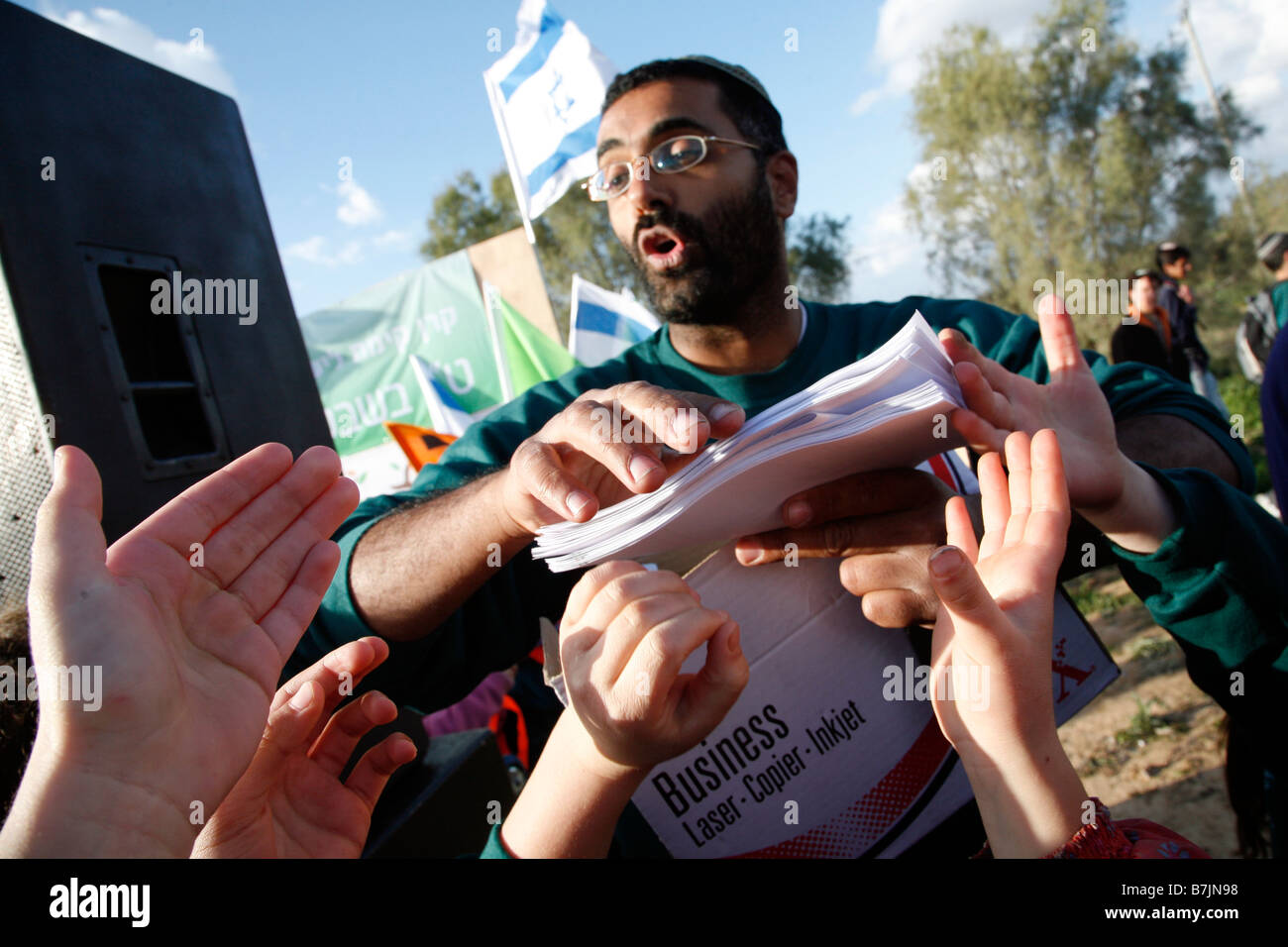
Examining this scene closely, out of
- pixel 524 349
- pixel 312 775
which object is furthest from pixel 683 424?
pixel 524 349

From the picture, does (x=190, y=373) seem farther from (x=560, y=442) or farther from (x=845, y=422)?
(x=845, y=422)

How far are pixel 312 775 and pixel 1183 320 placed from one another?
800 cm

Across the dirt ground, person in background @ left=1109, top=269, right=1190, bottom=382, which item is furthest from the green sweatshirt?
person in background @ left=1109, top=269, right=1190, bottom=382

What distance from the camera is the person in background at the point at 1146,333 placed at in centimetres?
609

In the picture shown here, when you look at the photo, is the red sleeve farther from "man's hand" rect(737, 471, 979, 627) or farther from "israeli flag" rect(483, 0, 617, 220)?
"israeli flag" rect(483, 0, 617, 220)

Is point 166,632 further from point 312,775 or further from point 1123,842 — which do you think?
point 1123,842

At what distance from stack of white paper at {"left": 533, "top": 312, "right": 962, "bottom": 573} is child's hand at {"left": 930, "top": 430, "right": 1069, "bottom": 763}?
6.0 inches

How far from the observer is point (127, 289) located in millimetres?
2027

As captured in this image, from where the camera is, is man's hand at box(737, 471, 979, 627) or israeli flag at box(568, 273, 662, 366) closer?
man's hand at box(737, 471, 979, 627)

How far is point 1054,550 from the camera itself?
886 mm

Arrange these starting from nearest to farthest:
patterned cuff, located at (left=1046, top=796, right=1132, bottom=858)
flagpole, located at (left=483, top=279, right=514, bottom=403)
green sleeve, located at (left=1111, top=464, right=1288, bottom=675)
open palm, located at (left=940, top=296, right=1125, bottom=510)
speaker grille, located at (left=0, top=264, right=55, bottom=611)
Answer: patterned cuff, located at (left=1046, top=796, right=1132, bottom=858) < open palm, located at (left=940, top=296, right=1125, bottom=510) < green sleeve, located at (left=1111, top=464, right=1288, bottom=675) < speaker grille, located at (left=0, top=264, right=55, bottom=611) < flagpole, located at (left=483, top=279, right=514, bottom=403)

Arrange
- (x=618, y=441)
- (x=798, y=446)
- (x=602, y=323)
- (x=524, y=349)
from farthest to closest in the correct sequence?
(x=524, y=349) → (x=602, y=323) → (x=618, y=441) → (x=798, y=446)

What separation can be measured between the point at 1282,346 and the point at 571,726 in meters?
1.97

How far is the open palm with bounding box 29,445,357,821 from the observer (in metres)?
0.71
